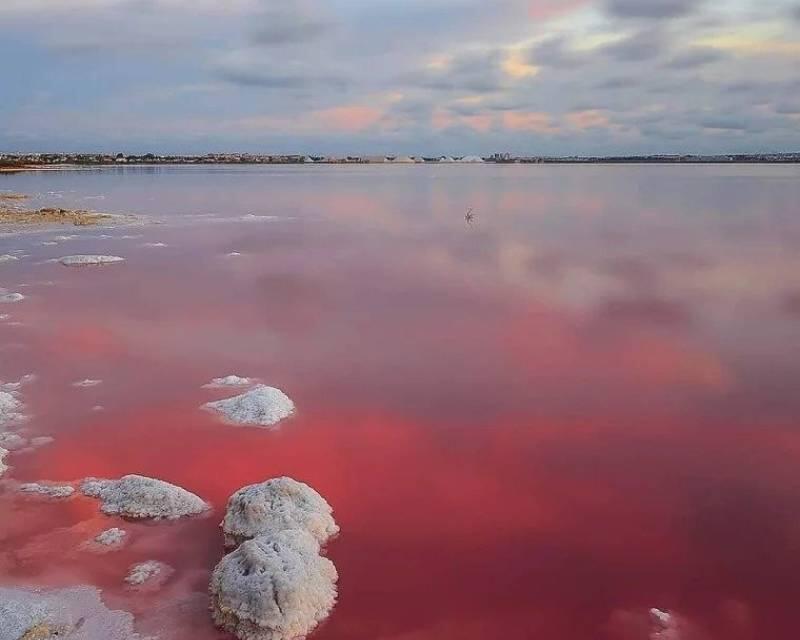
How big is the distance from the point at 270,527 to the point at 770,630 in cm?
388

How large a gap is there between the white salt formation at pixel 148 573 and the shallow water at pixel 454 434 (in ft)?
0.35

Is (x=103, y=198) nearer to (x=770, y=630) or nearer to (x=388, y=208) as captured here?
(x=388, y=208)

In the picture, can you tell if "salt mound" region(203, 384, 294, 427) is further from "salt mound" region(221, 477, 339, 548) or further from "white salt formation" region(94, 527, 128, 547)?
"white salt formation" region(94, 527, 128, 547)

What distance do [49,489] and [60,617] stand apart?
212 centimetres

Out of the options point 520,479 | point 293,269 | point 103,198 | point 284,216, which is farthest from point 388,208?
point 520,479

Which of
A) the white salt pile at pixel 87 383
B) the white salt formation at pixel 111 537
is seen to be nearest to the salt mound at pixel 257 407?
the white salt pile at pixel 87 383

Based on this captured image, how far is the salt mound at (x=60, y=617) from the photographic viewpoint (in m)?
4.97

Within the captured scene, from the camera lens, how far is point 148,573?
5.75m

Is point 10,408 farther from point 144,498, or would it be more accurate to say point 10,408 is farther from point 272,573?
point 272,573

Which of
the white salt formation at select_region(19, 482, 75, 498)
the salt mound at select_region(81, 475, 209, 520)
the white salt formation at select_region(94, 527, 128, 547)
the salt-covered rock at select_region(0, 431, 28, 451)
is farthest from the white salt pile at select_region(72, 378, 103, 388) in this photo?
the white salt formation at select_region(94, 527, 128, 547)

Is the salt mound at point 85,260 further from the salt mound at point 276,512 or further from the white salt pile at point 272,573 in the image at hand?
the white salt pile at point 272,573

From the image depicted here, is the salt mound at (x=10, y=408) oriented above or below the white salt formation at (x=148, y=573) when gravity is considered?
above

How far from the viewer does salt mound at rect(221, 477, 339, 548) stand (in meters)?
6.18

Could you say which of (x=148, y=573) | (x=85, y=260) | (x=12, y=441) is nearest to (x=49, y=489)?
(x=12, y=441)
